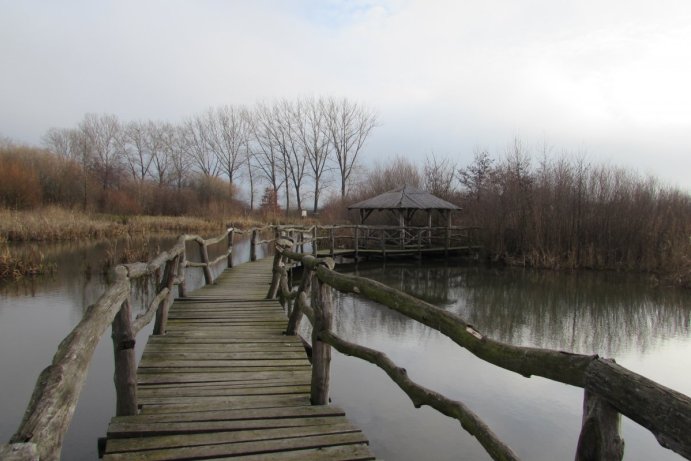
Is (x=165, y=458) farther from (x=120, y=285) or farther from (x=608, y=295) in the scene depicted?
(x=608, y=295)

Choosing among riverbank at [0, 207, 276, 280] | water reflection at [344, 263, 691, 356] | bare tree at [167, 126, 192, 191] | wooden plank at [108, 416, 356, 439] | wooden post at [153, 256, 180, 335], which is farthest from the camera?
bare tree at [167, 126, 192, 191]

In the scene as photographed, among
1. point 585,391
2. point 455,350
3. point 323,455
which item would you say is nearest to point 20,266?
point 455,350

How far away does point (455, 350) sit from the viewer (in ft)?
26.7

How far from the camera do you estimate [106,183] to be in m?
41.9

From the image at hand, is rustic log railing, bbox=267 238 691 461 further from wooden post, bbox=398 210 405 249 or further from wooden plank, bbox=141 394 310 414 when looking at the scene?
wooden post, bbox=398 210 405 249

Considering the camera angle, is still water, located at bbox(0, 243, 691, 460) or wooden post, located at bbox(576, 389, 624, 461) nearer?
wooden post, located at bbox(576, 389, 624, 461)

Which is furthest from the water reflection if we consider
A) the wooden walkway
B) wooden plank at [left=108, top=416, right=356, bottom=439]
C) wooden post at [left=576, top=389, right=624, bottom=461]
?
wooden post at [left=576, top=389, right=624, bottom=461]

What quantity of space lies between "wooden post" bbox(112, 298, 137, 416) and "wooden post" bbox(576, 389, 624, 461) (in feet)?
9.05

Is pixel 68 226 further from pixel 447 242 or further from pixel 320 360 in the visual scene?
pixel 320 360

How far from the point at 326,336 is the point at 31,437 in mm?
2383

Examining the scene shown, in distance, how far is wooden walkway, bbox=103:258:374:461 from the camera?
280 cm

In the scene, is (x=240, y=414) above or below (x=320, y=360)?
below

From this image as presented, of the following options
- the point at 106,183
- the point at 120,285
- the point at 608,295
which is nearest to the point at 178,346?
the point at 120,285

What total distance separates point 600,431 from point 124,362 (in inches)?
114
